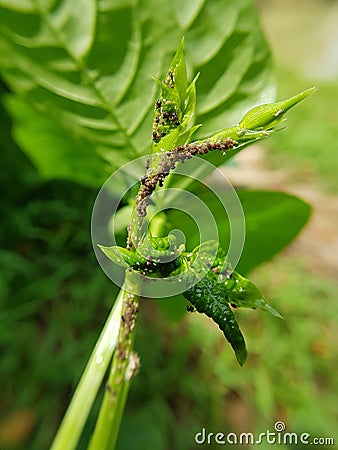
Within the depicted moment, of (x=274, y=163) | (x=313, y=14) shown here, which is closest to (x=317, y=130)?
(x=274, y=163)

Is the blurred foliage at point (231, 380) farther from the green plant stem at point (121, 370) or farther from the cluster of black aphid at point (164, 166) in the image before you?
the cluster of black aphid at point (164, 166)

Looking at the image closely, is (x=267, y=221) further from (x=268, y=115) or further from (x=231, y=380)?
(x=231, y=380)

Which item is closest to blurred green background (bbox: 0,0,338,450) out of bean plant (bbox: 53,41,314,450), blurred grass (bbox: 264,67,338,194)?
bean plant (bbox: 53,41,314,450)

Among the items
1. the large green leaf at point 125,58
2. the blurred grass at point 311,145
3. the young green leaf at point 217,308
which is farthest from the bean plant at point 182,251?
the blurred grass at point 311,145

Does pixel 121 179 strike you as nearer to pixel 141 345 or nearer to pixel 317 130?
pixel 141 345

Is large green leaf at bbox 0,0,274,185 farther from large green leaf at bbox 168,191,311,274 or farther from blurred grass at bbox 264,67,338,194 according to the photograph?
blurred grass at bbox 264,67,338,194

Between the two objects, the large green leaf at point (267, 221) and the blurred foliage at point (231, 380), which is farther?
the blurred foliage at point (231, 380)
